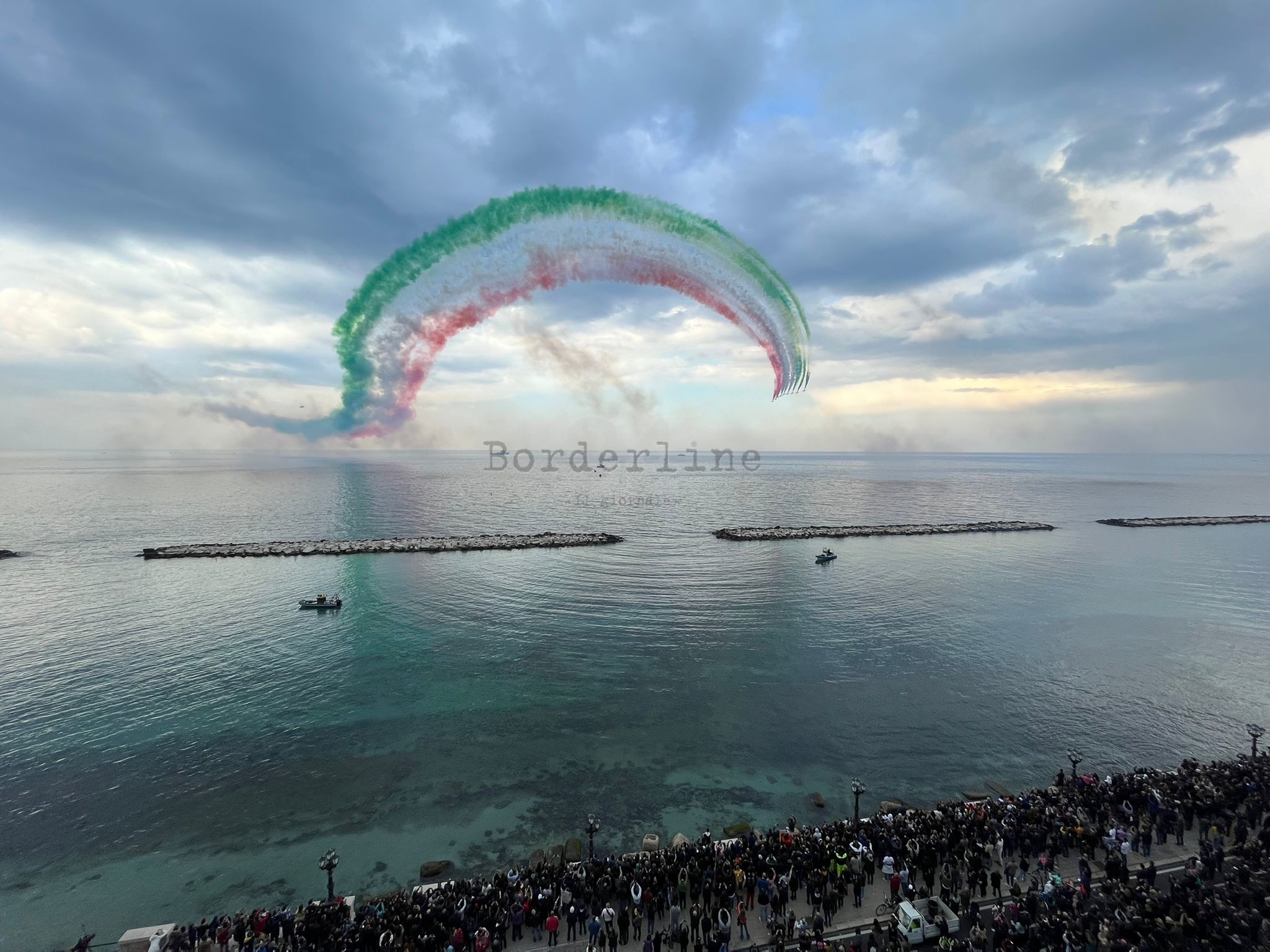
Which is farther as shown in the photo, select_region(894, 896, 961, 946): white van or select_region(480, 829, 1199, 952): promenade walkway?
select_region(480, 829, 1199, 952): promenade walkway

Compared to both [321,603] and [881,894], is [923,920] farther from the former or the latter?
[321,603]

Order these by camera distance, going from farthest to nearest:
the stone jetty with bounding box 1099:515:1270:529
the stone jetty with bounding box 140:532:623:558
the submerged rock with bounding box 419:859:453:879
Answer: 1. the stone jetty with bounding box 1099:515:1270:529
2. the stone jetty with bounding box 140:532:623:558
3. the submerged rock with bounding box 419:859:453:879

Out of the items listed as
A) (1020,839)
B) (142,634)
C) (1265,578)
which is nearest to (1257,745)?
(1020,839)

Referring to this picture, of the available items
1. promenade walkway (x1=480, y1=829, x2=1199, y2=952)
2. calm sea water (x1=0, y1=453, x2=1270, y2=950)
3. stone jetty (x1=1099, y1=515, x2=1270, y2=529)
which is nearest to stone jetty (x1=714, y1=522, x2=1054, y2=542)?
calm sea water (x1=0, y1=453, x2=1270, y2=950)

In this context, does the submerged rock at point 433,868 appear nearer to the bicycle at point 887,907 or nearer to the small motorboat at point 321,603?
the bicycle at point 887,907

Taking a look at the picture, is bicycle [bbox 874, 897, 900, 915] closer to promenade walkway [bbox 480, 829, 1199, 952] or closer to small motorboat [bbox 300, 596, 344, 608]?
promenade walkway [bbox 480, 829, 1199, 952]

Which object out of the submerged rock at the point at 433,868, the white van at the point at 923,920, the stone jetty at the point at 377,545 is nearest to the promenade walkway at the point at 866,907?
the white van at the point at 923,920

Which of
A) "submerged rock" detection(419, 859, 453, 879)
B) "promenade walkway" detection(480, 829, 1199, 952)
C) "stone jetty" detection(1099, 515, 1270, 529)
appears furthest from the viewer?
"stone jetty" detection(1099, 515, 1270, 529)

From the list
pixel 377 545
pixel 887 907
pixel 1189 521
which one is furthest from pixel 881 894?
pixel 1189 521
